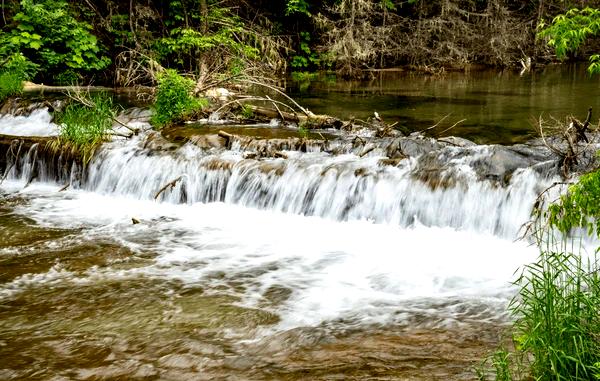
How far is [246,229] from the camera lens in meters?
8.12

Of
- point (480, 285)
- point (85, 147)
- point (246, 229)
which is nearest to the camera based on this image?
point (480, 285)

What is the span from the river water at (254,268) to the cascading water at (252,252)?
2cm

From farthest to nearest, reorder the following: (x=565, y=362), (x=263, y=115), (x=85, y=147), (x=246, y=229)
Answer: (x=263, y=115), (x=85, y=147), (x=246, y=229), (x=565, y=362)

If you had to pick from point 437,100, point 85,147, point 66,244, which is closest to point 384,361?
point 66,244

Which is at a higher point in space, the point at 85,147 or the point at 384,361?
the point at 85,147

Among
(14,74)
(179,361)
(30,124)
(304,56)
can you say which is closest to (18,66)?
(14,74)

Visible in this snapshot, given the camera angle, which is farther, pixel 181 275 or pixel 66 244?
pixel 66 244

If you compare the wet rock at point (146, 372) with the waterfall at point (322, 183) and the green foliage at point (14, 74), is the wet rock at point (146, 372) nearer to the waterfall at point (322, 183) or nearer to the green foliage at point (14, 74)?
the waterfall at point (322, 183)

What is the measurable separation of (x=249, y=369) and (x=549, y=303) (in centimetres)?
205

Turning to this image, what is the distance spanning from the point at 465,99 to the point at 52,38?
1284cm

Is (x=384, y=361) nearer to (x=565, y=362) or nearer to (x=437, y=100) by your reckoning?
(x=565, y=362)

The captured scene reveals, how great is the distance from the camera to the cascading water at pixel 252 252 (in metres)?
4.73

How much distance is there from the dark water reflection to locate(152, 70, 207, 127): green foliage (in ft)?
11.7

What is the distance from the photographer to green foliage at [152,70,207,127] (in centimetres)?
1208
